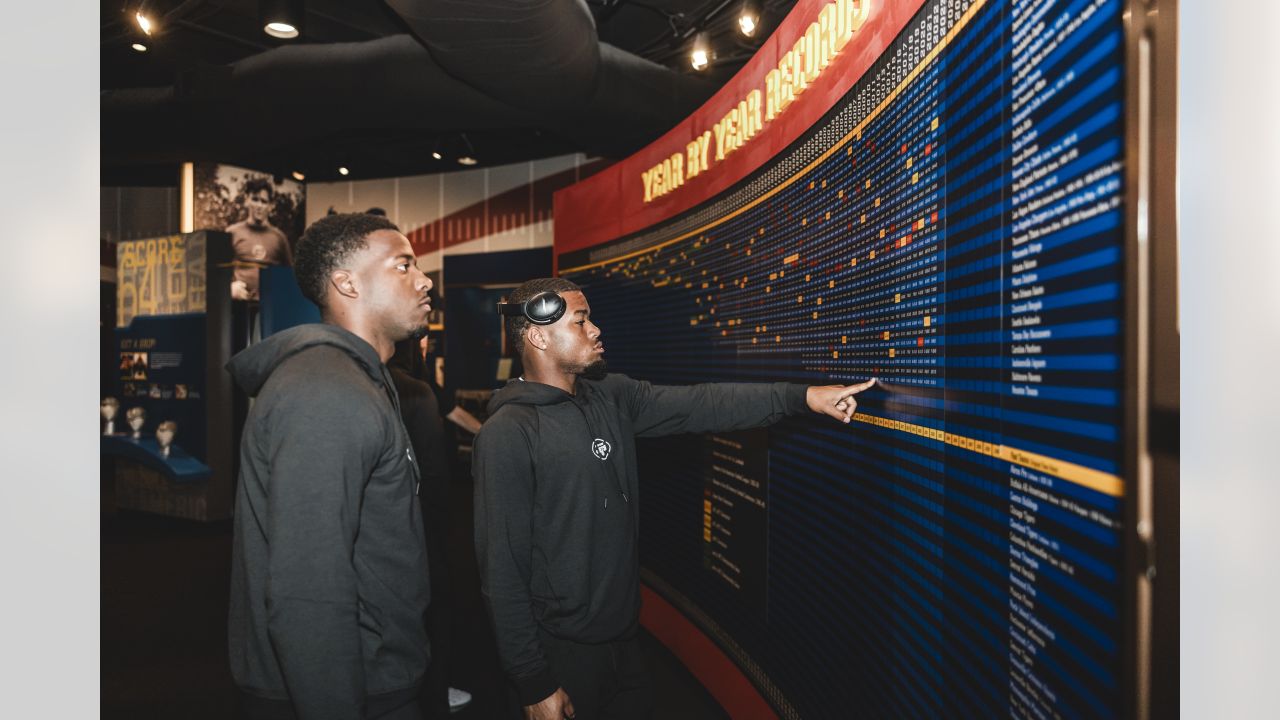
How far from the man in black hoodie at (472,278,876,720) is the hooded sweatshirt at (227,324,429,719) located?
0.41 m

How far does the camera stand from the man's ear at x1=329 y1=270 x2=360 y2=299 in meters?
1.64

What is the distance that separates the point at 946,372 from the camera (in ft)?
4.65

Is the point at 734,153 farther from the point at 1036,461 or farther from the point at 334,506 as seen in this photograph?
the point at 334,506

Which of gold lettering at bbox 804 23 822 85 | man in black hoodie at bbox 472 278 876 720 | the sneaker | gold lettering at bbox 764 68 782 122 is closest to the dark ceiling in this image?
gold lettering at bbox 764 68 782 122

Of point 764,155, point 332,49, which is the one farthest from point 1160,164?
point 332,49

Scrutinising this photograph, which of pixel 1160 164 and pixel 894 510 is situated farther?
pixel 894 510

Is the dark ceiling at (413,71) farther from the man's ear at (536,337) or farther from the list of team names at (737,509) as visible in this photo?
the list of team names at (737,509)

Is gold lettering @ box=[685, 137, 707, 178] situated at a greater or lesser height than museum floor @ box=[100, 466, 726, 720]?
greater

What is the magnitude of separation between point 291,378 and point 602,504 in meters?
1.04

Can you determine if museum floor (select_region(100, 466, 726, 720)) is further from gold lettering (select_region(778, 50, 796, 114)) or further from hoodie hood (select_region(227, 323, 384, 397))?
gold lettering (select_region(778, 50, 796, 114))

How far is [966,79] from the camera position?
1341 millimetres

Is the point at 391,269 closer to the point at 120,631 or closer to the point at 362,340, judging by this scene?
the point at 362,340

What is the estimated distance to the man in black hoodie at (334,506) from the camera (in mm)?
1257

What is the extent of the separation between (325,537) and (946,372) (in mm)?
1218
